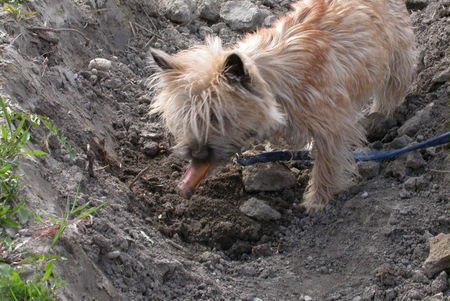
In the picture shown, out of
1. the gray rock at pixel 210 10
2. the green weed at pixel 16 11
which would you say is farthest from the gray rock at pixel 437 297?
the gray rock at pixel 210 10

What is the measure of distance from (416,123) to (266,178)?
4.86ft

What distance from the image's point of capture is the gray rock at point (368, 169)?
540cm

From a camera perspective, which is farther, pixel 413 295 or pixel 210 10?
pixel 210 10

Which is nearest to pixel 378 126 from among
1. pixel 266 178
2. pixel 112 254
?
pixel 266 178

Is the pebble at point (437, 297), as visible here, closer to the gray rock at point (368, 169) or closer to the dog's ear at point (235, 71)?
the gray rock at point (368, 169)

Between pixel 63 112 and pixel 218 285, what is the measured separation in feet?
5.70

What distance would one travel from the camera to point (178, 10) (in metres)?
7.74

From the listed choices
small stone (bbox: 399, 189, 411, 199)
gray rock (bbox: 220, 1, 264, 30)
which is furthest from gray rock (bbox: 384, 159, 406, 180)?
gray rock (bbox: 220, 1, 264, 30)

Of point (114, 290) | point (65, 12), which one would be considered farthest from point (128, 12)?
point (114, 290)

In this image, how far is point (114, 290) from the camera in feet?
11.5

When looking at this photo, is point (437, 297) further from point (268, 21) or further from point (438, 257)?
point (268, 21)

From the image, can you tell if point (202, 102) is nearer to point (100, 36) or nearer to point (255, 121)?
point (255, 121)

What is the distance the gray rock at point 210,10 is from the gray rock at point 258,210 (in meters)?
3.58

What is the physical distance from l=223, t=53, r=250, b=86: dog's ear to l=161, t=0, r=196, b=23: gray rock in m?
3.65
